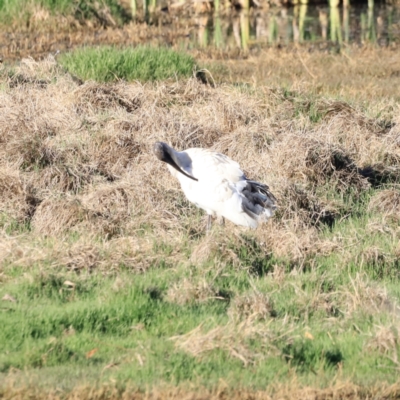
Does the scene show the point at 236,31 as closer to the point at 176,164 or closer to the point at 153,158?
the point at 153,158

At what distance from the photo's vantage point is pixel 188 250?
7406mm

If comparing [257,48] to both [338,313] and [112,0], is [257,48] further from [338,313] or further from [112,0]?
[338,313]

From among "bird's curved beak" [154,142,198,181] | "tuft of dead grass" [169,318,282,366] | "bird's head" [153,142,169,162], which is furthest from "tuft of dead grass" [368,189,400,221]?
"tuft of dead grass" [169,318,282,366]

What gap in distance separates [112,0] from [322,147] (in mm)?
14379

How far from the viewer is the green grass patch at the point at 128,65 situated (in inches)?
533

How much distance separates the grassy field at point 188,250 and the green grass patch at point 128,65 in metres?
1.22

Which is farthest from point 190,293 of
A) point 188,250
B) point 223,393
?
point 223,393

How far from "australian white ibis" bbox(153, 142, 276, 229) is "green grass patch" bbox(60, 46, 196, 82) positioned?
Answer: 5.61 m

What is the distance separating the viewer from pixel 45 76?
1264 centimetres

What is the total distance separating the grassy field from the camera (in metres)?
5.47

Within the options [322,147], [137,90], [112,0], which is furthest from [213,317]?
[112,0]

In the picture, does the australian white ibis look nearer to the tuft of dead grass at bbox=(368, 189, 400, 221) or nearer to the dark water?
the tuft of dead grass at bbox=(368, 189, 400, 221)

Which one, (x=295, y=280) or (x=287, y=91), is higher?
(x=287, y=91)

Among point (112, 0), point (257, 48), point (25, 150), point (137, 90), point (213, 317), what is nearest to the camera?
point (213, 317)
